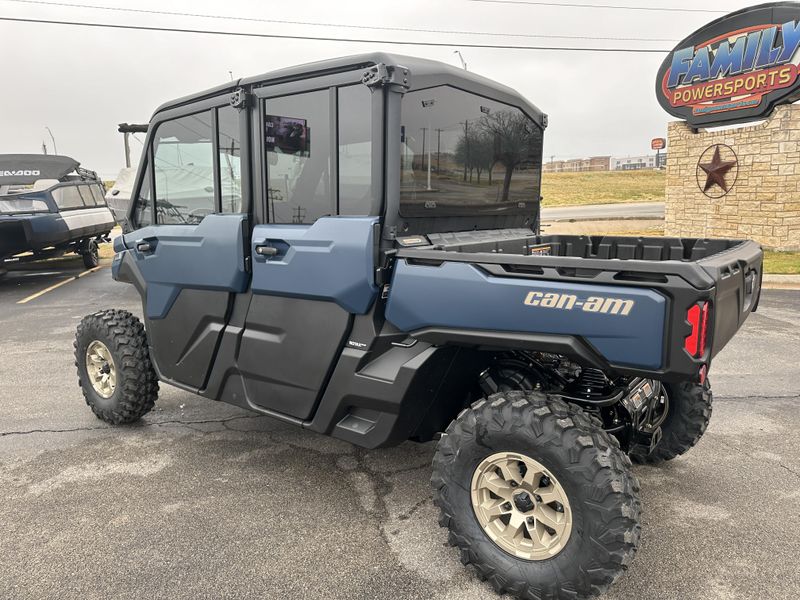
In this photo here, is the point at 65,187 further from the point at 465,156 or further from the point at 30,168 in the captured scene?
the point at 465,156

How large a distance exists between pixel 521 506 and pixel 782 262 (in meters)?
12.2

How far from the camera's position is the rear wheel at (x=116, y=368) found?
4.30 meters

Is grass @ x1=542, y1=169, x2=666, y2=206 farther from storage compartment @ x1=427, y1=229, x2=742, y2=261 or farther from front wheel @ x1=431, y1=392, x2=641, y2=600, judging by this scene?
front wheel @ x1=431, y1=392, x2=641, y2=600

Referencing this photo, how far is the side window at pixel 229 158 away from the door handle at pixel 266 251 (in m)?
0.35

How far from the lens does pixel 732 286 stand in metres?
2.52

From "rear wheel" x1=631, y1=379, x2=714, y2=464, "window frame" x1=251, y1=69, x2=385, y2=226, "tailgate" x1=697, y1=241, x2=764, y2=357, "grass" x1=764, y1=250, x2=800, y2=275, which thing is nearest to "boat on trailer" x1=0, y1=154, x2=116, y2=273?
"window frame" x1=251, y1=69, x2=385, y2=226

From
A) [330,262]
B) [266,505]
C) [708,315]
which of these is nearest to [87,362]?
[266,505]

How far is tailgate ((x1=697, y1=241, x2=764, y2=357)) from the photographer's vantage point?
2291 millimetres

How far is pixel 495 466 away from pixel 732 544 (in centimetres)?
129

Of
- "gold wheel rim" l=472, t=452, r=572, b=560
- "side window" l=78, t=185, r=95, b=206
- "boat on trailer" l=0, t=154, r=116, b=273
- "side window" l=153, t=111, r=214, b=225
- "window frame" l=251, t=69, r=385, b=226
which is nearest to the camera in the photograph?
"gold wheel rim" l=472, t=452, r=572, b=560

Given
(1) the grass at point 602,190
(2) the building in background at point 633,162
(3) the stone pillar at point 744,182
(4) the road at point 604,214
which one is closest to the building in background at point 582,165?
(2) the building in background at point 633,162

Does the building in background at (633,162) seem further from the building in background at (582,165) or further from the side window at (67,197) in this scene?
the side window at (67,197)

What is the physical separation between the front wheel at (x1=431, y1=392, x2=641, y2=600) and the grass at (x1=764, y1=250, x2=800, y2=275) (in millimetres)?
10833

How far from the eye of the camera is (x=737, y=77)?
13.4m
